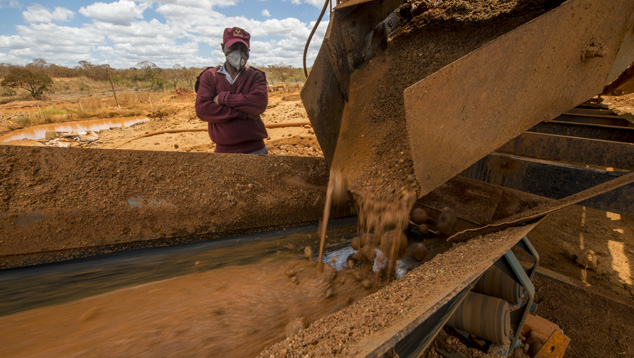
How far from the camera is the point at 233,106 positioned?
2.81m

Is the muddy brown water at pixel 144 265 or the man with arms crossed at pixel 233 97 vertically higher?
the man with arms crossed at pixel 233 97

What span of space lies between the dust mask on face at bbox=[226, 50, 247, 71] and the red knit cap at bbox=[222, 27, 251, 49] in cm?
9

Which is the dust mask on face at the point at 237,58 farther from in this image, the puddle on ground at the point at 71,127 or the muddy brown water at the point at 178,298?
the puddle on ground at the point at 71,127

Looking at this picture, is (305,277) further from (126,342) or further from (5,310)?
(5,310)

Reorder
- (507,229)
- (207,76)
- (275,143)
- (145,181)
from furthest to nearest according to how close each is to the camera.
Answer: (275,143), (207,76), (145,181), (507,229)

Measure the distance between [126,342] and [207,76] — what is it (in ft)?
7.53

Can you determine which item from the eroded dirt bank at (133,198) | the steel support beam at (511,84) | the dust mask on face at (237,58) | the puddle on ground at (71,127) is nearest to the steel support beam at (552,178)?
the steel support beam at (511,84)

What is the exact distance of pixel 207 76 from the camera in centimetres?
290

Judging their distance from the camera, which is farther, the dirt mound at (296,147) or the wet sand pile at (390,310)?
the dirt mound at (296,147)

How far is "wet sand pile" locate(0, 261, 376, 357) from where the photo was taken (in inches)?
58.7

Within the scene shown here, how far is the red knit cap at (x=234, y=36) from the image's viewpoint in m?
2.74

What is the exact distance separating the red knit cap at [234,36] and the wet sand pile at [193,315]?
200 cm

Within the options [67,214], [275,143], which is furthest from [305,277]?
[275,143]

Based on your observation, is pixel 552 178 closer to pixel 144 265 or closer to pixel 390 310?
pixel 390 310
